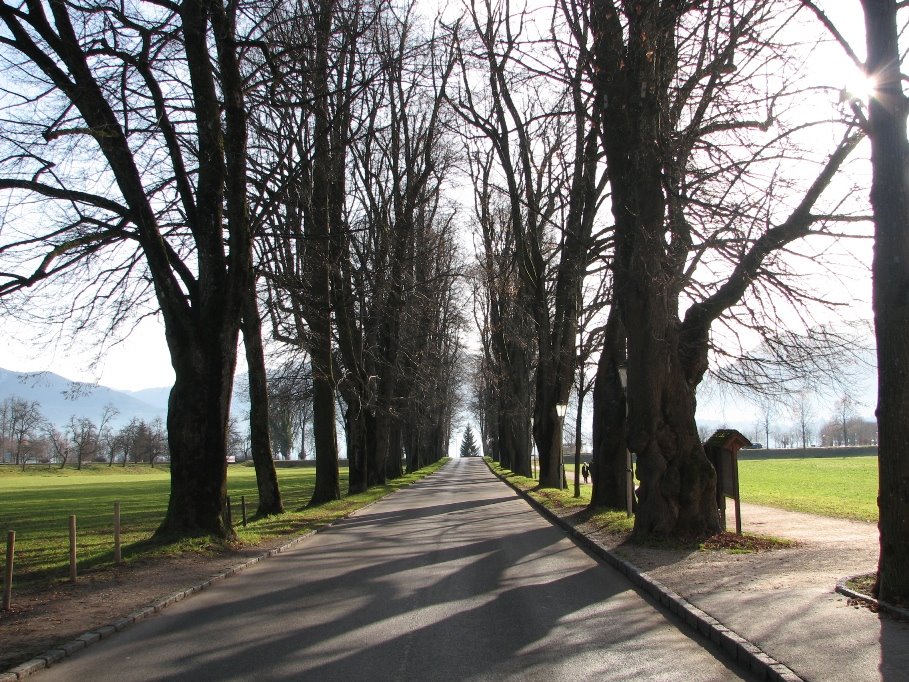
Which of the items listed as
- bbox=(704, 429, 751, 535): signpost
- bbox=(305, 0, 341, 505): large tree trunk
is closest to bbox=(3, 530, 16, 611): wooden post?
bbox=(305, 0, 341, 505): large tree trunk

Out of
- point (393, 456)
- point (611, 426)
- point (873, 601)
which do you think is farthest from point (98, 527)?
point (393, 456)

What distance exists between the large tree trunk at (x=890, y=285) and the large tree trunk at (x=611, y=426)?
9736 millimetres

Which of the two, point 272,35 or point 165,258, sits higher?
point 272,35

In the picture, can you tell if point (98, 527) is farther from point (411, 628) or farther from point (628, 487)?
point (411, 628)

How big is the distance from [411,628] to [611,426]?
36.1ft

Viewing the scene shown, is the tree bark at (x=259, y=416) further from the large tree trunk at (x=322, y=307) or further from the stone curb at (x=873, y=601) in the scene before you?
the stone curb at (x=873, y=601)

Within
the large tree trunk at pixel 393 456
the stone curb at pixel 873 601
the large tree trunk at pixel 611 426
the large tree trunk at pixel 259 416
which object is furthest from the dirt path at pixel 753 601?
the large tree trunk at pixel 393 456

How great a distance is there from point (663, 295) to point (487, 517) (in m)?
9.51

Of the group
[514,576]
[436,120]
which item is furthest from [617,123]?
[436,120]

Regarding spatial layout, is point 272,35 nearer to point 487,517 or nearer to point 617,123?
point 617,123

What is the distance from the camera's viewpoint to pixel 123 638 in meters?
7.20

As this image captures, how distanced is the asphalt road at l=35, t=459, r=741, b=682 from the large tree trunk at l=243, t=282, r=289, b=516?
721 centimetres

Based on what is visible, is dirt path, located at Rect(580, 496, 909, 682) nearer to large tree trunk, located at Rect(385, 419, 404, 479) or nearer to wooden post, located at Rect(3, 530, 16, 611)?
wooden post, located at Rect(3, 530, 16, 611)

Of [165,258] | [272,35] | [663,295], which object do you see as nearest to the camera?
[663,295]
